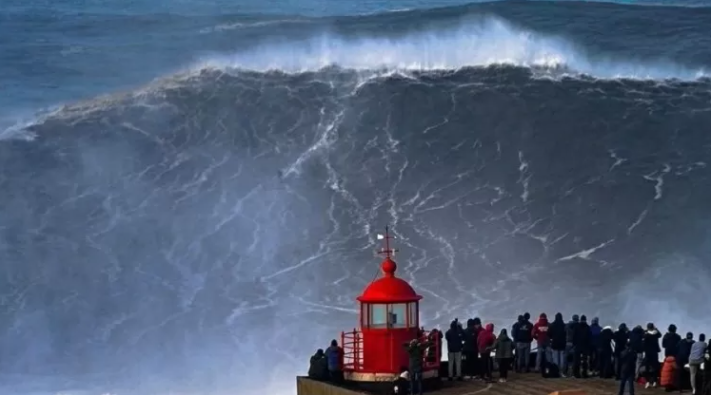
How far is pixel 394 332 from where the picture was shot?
27.0m

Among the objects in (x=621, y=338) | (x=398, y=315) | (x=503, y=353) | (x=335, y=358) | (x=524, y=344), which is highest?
(x=398, y=315)

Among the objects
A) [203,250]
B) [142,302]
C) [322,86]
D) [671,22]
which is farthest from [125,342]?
[671,22]

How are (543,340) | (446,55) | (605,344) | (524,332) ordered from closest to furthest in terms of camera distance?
(605,344)
(543,340)
(524,332)
(446,55)

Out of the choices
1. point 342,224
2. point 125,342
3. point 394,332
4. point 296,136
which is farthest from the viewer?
point 296,136

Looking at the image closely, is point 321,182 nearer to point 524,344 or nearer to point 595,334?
point 524,344

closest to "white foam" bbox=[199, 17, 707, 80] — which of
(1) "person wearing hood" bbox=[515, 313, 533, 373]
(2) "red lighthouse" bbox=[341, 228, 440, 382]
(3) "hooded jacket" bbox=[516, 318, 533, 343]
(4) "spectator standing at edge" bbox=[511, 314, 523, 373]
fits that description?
(4) "spectator standing at edge" bbox=[511, 314, 523, 373]

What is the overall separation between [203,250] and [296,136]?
21.9 ft

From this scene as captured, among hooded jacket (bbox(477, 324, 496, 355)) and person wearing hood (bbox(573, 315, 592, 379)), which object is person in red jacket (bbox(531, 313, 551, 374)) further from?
hooded jacket (bbox(477, 324, 496, 355))

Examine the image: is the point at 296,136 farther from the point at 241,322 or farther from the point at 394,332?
the point at 394,332

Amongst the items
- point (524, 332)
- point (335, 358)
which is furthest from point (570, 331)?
point (335, 358)

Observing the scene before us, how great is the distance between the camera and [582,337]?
91.6ft

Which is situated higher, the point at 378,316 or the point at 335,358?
the point at 378,316

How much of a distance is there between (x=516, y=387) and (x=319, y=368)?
2.82 m

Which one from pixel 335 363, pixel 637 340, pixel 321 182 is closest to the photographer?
pixel 637 340
